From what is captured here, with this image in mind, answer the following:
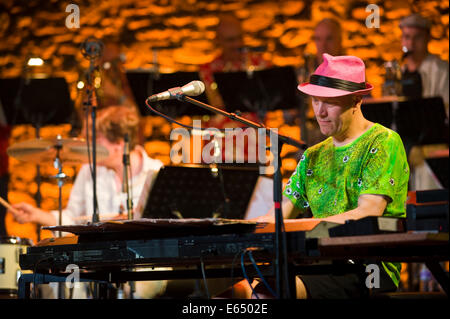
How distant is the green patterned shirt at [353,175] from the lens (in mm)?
2898

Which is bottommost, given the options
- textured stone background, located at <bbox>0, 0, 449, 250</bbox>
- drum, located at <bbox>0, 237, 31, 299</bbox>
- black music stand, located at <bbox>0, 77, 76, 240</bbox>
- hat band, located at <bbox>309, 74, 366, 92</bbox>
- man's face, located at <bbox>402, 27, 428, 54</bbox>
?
drum, located at <bbox>0, 237, 31, 299</bbox>

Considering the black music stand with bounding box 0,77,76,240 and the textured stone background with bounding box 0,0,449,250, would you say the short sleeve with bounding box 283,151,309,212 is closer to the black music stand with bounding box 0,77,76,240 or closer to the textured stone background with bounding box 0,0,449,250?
the black music stand with bounding box 0,77,76,240

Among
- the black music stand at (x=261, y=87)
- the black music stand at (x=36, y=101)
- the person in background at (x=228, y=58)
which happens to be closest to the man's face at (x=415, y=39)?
the black music stand at (x=261, y=87)

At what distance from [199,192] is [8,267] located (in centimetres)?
136

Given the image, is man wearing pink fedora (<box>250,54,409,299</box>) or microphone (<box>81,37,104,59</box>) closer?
man wearing pink fedora (<box>250,54,409,299</box>)

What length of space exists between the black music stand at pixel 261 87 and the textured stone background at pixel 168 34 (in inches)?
49.3

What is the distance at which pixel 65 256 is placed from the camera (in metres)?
2.61

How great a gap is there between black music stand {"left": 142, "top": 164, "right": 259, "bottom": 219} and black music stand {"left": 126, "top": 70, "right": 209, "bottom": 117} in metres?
1.74

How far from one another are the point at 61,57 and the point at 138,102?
1991 millimetres

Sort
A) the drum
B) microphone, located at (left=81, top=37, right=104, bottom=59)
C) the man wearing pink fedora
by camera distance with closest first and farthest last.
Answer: the man wearing pink fedora
the drum
microphone, located at (left=81, top=37, right=104, bottom=59)

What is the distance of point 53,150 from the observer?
5.19 m

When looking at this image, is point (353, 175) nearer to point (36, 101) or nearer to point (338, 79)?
point (338, 79)

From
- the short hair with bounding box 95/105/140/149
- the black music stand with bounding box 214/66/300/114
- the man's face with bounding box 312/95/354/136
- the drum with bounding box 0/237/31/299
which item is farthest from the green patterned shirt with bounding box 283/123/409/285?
the black music stand with bounding box 214/66/300/114

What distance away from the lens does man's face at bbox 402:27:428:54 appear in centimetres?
645
